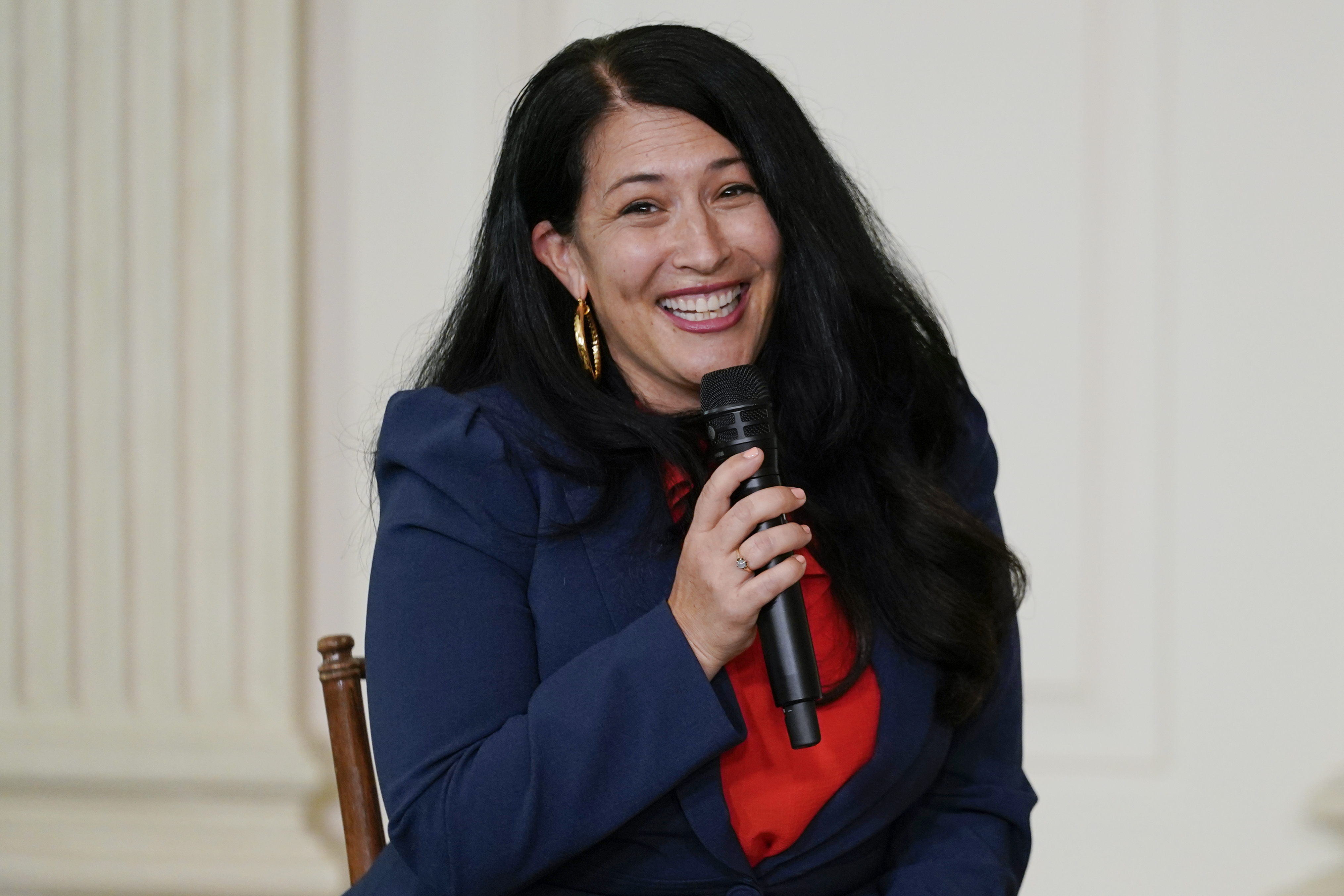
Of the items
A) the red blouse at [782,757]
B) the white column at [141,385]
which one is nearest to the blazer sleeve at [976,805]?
the red blouse at [782,757]

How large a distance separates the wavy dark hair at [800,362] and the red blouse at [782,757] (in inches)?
1.2

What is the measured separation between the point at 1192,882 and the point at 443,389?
73.8 inches

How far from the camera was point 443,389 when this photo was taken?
4.52ft

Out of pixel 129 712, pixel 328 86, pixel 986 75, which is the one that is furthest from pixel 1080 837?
pixel 328 86

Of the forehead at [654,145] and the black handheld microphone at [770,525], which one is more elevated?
the forehead at [654,145]

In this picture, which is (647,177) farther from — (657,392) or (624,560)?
(624,560)

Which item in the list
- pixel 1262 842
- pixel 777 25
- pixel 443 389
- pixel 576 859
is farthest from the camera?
pixel 777 25

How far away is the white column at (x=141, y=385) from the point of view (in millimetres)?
2494

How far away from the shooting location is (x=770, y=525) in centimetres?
104

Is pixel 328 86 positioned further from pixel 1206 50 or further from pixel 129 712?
pixel 1206 50

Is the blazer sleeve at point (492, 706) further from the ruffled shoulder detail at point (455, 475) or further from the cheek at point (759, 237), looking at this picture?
the cheek at point (759, 237)

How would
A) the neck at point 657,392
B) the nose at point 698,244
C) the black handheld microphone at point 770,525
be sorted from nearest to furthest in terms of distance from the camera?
the black handheld microphone at point 770,525
the nose at point 698,244
the neck at point 657,392

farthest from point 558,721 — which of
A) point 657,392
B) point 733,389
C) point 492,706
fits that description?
point 657,392

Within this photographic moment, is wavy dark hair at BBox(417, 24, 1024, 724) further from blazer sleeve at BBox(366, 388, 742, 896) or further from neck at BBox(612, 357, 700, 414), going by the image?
blazer sleeve at BBox(366, 388, 742, 896)
